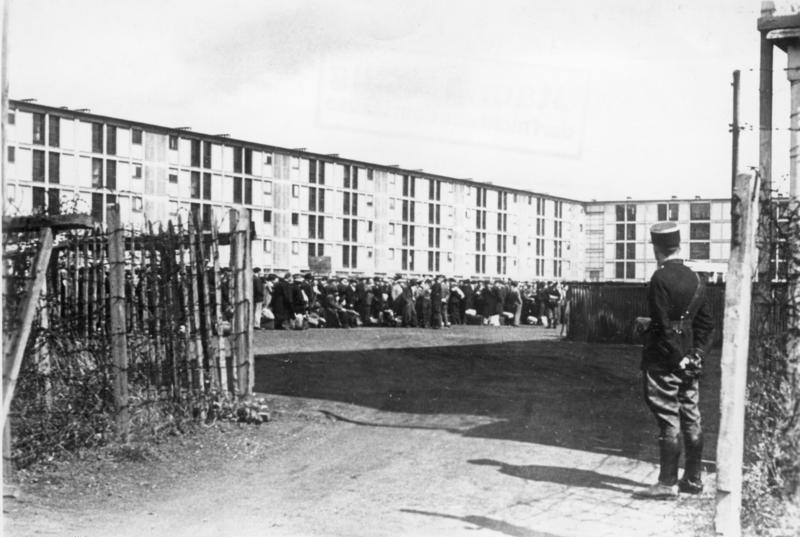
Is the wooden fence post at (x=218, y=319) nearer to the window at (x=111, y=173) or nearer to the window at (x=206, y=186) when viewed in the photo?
the window at (x=111, y=173)

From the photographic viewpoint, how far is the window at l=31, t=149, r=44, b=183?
39.6m

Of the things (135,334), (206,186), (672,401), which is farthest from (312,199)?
(672,401)

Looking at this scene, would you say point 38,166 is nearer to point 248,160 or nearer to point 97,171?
point 97,171

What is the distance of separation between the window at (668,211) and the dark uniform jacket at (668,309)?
65.9 m

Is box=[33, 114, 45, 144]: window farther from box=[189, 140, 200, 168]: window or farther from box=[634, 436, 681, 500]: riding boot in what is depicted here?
box=[634, 436, 681, 500]: riding boot

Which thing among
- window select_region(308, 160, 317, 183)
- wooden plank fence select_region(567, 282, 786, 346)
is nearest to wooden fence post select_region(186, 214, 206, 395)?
wooden plank fence select_region(567, 282, 786, 346)

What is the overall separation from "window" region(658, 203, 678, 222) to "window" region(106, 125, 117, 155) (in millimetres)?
44652

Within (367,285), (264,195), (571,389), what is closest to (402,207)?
(264,195)

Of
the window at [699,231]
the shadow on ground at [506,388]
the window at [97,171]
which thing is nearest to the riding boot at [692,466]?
the shadow on ground at [506,388]

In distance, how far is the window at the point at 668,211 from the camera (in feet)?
230

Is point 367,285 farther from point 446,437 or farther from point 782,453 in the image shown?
point 782,453

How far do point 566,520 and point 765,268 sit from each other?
2229 millimetres

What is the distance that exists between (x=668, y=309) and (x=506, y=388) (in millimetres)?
5967

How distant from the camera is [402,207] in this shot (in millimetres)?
57750
